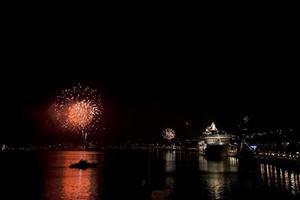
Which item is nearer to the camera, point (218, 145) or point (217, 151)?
point (217, 151)

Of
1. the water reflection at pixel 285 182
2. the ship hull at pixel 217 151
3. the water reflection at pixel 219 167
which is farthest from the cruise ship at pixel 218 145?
the water reflection at pixel 285 182

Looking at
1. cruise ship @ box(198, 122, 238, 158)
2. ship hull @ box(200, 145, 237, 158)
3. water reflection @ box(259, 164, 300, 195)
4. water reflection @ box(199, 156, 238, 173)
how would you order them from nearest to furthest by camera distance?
water reflection @ box(259, 164, 300, 195), water reflection @ box(199, 156, 238, 173), ship hull @ box(200, 145, 237, 158), cruise ship @ box(198, 122, 238, 158)

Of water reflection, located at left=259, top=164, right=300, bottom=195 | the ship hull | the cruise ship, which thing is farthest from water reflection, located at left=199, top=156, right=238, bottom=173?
the cruise ship

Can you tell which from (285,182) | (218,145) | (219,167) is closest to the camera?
(285,182)

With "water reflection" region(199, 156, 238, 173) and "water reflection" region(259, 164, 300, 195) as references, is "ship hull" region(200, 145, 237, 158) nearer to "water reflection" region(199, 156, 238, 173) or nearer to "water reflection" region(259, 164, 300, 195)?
"water reflection" region(199, 156, 238, 173)

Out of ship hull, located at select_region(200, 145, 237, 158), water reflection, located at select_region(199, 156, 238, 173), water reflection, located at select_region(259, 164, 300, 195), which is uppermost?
ship hull, located at select_region(200, 145, 237, 158)

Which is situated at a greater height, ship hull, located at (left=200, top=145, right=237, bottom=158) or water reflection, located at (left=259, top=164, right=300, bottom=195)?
ship hull, located at (left=200, top=145, right=237, bottom=158)

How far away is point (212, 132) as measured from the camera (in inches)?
4825

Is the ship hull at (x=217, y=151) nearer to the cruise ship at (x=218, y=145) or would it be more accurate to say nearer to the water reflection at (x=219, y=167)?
the cruise ship at (x=218, y=145)

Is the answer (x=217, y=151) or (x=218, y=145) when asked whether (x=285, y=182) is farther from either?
(x=218, y=145)

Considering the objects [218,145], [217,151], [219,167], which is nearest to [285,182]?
[219,167]

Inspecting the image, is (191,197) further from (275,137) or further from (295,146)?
(275,137)

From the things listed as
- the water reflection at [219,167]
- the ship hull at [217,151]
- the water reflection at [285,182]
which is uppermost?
the ship hull at [217,151]

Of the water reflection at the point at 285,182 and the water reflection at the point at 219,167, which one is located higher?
the water reflection at the point at 219,167
